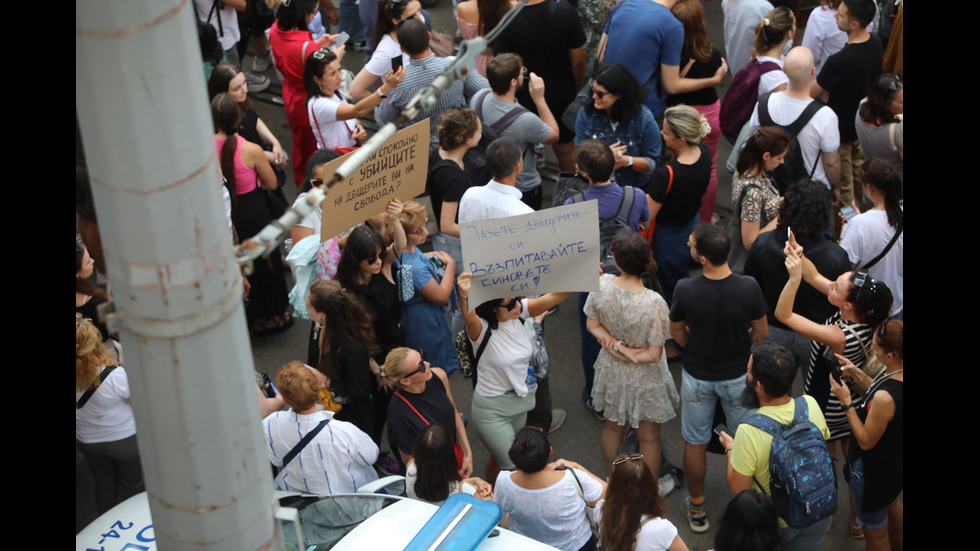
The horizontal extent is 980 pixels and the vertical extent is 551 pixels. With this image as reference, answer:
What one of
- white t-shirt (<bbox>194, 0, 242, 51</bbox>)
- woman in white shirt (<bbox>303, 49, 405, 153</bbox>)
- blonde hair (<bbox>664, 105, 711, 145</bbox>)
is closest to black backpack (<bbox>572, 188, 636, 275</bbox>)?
blonde hair (<bbox>664, 105, 711, 145</bbox>)

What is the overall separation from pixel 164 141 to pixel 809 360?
4.55 meters

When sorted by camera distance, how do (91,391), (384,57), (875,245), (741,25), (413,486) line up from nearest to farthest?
(413,486), (91,391), (875,245), (384,57), (741,25)

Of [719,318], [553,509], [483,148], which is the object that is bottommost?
[553,509]

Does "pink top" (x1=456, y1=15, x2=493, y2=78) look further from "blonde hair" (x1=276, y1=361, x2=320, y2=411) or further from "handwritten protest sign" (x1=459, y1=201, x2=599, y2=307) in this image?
"blonde hair" (x1=276, y1=361, x2=320, y2=411)

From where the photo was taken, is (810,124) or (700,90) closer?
(810,124)

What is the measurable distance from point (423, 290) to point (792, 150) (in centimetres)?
278

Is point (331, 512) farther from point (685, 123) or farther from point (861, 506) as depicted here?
point (685, 123)

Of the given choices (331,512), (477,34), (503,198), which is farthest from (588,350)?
(477,34)

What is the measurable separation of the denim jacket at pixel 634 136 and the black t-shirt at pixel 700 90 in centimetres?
114

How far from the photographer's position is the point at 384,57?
726 centimetres

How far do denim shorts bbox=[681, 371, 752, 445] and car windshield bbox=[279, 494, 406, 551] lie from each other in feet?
6.45

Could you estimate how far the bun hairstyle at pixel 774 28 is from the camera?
6906 mm

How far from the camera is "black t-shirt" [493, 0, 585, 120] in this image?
23.8 feet

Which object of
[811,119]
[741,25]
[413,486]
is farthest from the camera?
[741,25]
